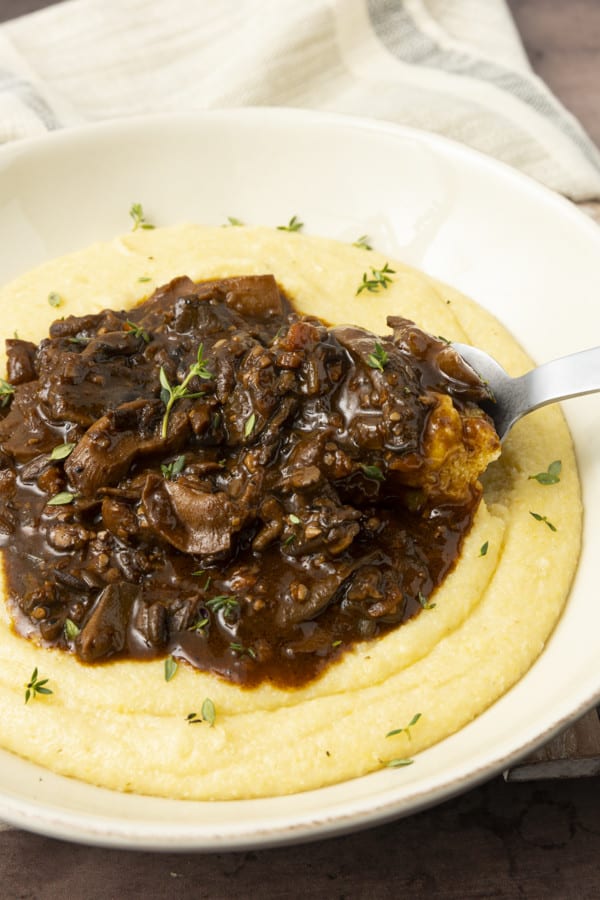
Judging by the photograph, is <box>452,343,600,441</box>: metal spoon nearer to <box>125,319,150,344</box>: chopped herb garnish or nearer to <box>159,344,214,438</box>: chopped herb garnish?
<box>159,344,214,438</box>: chopped herb garnish

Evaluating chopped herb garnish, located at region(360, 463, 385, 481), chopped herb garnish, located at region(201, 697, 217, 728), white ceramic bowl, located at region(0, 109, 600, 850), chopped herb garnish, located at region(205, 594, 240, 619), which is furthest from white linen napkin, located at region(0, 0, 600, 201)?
chopped herb garnish, located at region(201, 697, 217, 728)

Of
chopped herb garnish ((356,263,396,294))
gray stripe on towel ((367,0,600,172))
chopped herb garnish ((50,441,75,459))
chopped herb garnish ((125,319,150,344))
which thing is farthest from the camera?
gray stripe on towel ((367,0,600,172))

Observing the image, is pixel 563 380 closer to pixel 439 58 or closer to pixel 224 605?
pixel 224 605

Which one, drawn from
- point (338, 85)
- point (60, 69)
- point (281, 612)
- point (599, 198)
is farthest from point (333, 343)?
point (60, 69)

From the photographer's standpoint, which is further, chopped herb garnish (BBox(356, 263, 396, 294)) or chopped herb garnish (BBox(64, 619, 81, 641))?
chopped herb garnish (BBox(356, 263, 396, 294))

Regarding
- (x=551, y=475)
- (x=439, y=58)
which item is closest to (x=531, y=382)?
(x=551, y=475)

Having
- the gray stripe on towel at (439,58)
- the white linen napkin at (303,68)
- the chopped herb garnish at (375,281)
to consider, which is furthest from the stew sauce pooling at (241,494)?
the gray stripe on towel at (439,58)

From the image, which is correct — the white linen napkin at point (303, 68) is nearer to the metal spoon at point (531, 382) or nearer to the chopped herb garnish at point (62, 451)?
the metal spoon at point (531, 382)

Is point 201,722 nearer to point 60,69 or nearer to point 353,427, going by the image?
point 353,427
